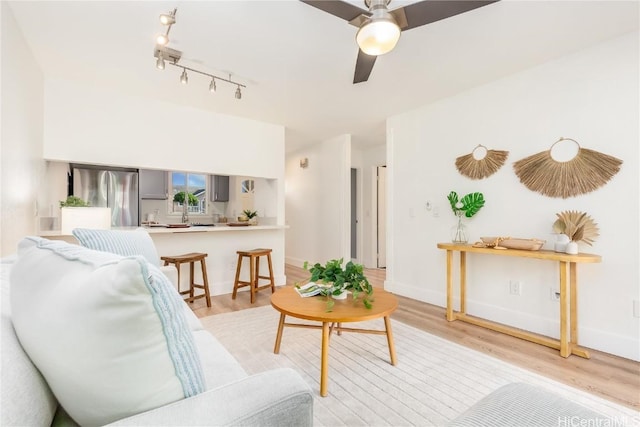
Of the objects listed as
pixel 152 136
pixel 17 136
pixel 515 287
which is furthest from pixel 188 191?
pixel 515 287

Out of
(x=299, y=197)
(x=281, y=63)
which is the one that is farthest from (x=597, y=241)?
(x=299, y=197)

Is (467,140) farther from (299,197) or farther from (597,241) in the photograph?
(299,197)

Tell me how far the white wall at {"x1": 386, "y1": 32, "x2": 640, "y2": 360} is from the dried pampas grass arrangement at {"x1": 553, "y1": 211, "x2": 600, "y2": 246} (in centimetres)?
5

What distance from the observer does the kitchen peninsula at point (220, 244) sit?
136 inches

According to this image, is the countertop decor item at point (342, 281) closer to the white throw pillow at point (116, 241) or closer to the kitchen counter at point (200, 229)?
the white throw pillow at point (116, 241)

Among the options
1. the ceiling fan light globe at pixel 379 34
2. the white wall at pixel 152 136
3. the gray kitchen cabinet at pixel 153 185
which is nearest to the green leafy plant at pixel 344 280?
the ceiling fan light globe at pixel 379 34

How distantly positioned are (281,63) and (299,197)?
139 inches

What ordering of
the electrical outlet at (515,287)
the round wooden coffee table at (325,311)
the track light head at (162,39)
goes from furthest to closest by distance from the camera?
1. the electrical outlet at (515,287)
2. the track light head at (162,39)
3. the round wooden coffee table at (325,311)

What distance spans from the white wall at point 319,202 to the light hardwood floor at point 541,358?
196cm

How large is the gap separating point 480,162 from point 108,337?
10.5ft

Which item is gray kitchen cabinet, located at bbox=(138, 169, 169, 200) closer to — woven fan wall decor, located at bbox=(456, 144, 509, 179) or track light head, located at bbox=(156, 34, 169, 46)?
track light head, located at bbox=(156, 34, 169, 46)

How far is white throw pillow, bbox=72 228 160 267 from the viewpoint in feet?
5.03

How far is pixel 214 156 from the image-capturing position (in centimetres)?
373

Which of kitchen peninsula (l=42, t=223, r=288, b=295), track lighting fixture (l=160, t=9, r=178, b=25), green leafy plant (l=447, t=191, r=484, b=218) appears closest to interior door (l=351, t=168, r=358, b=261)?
kitchen peninsula (l=42, t=223, r=288, b=295)
